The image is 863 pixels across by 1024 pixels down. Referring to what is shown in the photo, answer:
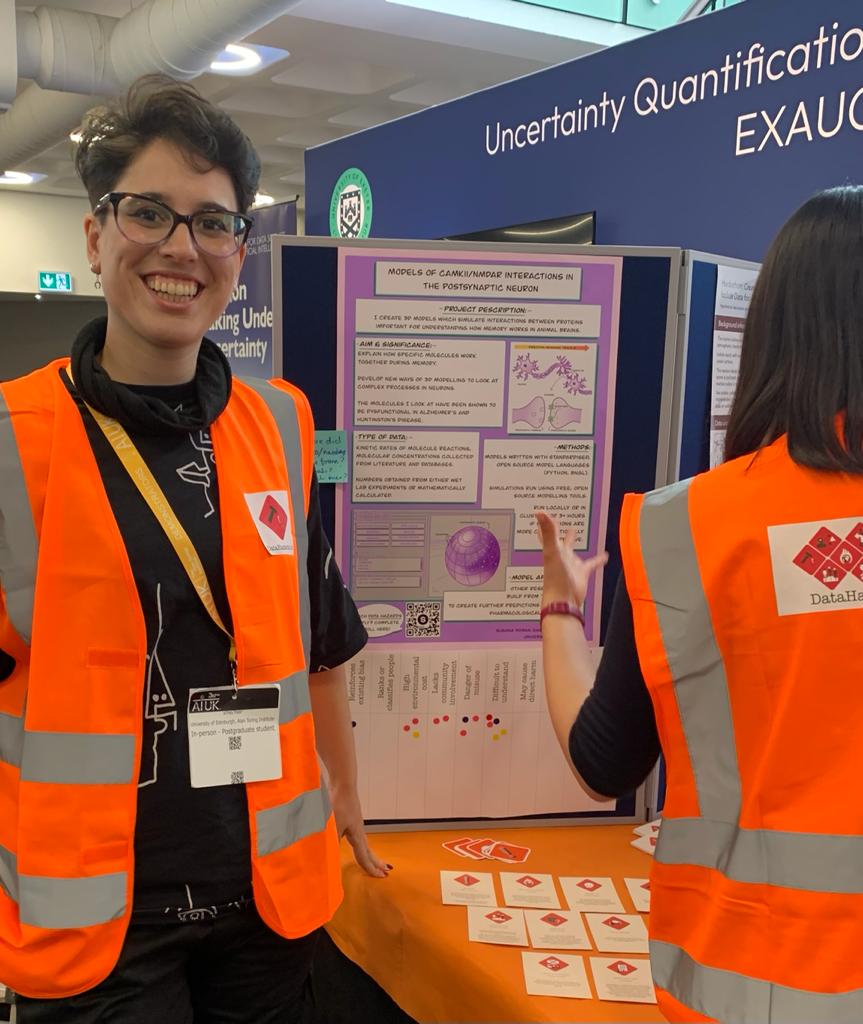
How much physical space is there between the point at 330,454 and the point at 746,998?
3.48ft

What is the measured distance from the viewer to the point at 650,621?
3.16 ft

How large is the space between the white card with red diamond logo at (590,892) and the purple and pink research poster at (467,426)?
437mm

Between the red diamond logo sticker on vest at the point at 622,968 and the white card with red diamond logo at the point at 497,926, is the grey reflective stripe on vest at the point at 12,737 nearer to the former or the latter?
the white card with red diamond logo at the point at 497,926

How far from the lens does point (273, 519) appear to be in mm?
1166

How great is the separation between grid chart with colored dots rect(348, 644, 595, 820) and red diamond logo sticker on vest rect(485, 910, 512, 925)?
26cm

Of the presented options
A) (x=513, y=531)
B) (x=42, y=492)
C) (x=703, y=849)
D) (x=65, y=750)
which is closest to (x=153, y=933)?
(x=65, y=750)

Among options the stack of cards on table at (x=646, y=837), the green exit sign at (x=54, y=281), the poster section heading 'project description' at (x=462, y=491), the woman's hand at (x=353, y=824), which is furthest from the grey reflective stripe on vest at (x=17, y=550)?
the green exit sign at (x=54, y=281)

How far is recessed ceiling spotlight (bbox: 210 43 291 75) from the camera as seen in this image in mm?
5715

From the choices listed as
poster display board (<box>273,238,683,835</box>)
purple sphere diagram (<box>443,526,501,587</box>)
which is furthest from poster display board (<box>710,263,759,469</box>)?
purple sphere diagram (<box>443,526,501,587</box>)

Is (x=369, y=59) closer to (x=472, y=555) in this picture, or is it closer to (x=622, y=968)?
(x=472, y=555)

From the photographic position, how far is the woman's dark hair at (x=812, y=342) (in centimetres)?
91

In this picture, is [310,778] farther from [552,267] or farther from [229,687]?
[552,267]

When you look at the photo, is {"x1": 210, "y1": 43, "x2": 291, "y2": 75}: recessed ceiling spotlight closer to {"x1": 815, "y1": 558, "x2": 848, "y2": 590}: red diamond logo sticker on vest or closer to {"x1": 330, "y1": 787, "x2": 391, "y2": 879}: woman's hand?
{"x1": 330, "y1": 787, "x2": 391, "y2": 879}: woman's hand

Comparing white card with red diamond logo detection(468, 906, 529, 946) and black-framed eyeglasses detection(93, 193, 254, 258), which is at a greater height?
black-framed eyeglasses detection(93, 193, 254, 258)
